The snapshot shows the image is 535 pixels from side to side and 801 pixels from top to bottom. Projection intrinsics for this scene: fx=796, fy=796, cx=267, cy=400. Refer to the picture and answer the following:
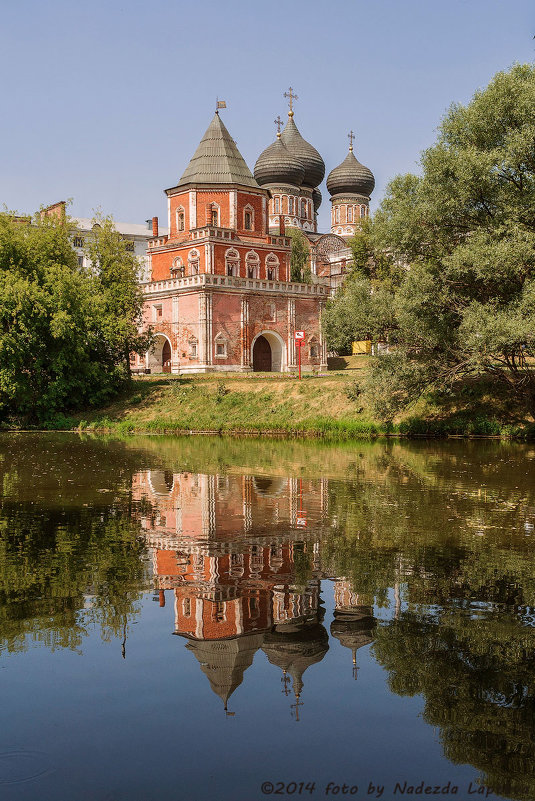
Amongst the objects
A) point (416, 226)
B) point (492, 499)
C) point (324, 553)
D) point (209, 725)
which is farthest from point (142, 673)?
point (416, 226)

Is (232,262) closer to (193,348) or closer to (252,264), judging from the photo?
(252,264)

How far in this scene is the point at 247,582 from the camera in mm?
8141

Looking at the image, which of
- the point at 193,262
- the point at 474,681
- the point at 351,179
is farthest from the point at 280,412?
the point at 351,179

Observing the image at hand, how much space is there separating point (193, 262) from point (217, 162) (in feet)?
21.7

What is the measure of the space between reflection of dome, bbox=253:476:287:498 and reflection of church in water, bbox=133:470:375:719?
30 cm

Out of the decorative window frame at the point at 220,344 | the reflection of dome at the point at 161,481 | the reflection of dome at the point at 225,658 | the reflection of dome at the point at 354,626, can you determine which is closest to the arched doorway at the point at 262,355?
the decorative window frame at the point at 220,344

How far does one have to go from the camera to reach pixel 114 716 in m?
5.02

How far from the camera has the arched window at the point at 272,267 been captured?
53.9 m

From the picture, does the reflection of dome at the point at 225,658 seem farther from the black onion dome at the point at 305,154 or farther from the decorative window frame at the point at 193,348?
the black onion dome at the point at 305,154

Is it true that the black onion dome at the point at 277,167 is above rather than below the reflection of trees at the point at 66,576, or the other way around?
above

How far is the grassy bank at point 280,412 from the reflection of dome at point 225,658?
81.5ft

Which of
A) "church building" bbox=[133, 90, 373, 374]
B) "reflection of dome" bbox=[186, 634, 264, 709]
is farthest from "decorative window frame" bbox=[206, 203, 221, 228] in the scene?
"reflection of dome" bbox=[186, 634, 264, 709]

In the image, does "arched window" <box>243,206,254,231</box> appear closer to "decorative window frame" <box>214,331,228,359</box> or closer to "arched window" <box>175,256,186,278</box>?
"arched window" <box>175,256,186,278</box>

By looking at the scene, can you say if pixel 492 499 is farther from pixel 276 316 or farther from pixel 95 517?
pixel 276 316
